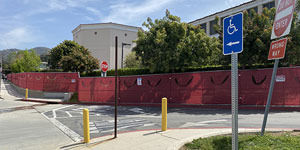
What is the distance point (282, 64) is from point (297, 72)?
14.8 feet

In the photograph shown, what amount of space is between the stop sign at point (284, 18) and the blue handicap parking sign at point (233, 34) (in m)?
2.30

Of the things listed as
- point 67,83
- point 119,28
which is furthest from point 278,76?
point 119,28

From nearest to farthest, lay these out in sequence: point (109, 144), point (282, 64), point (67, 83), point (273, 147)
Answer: point (273, 147)
point (109, 144)
point (282, 64)
point (67, 83)

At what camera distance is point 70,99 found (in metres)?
20.4

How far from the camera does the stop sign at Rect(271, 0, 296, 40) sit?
5008 mm

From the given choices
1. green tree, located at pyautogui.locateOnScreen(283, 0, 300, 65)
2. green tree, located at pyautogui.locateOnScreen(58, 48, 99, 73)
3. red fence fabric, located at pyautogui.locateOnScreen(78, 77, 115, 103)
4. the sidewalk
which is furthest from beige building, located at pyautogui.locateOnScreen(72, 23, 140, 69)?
the sidewalk

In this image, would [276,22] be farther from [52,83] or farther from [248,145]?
[52,83]

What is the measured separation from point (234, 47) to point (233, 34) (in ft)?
0.71

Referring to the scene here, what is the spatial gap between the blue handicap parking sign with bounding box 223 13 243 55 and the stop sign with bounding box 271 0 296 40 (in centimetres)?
230

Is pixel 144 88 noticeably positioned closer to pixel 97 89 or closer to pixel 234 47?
pixel 97 89

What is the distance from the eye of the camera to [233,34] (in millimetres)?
3488

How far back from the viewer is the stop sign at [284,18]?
5008 mm

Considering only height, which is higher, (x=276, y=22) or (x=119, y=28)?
(x=119, y=28)

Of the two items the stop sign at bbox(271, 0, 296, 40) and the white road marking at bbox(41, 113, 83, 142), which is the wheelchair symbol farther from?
the white road marking at bbox(41, 113, 83, 142)
